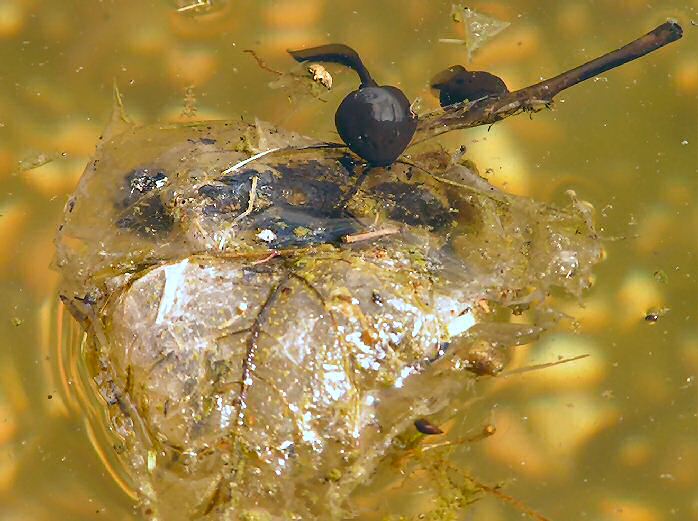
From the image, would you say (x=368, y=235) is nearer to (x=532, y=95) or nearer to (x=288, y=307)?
(x=288, y=307)

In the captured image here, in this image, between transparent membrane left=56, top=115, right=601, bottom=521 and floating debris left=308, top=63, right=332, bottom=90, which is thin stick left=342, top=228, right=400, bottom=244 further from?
floating debris left=308, top=63, right=332, bottom=90

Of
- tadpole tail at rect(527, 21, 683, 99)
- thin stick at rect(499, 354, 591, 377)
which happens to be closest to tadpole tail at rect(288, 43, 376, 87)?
tadpole tail at rect(527, 21, 683, 99)

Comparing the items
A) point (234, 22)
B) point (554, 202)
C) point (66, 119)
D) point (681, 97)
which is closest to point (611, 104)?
point (681, 97)

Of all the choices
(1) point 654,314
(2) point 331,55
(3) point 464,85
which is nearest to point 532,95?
(3) point 464,85

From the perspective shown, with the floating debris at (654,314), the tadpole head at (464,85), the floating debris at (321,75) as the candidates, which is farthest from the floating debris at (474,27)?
the floating debris at (654,314)

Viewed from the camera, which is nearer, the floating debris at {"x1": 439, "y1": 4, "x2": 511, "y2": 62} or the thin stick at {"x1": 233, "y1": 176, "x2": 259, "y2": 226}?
the thin stick at {"x1": 233, "y1": 176, "x2": 259, "y2": 226}

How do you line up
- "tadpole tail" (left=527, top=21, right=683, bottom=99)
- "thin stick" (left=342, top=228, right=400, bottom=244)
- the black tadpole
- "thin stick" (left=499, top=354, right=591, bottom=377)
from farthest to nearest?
"tadpole tail" (left=527, top=21, right=683, bottom=99), "thin stick" (left=499, top=354, right=591, bottom=377), the black tadpole, "thin stick" (left=342, top=228, right=400, bottom=244)

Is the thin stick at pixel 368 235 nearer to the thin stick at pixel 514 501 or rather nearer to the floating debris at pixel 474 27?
the thin stick at pixel 514 501
